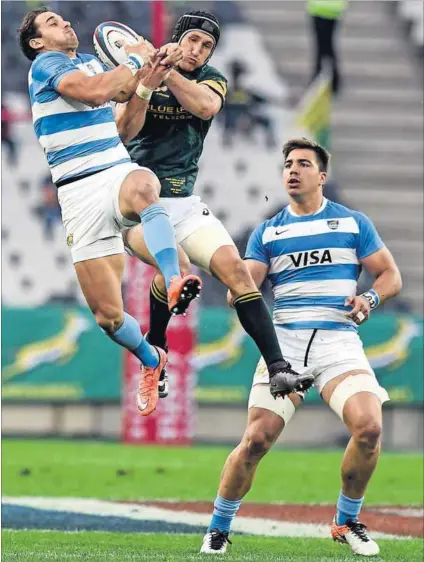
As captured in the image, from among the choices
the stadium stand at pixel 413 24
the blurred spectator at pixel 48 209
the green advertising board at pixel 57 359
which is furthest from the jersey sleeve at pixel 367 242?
the stadium stand at pixel 413 24

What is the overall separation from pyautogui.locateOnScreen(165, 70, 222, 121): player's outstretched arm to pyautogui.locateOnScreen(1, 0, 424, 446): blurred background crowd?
31.2 feet

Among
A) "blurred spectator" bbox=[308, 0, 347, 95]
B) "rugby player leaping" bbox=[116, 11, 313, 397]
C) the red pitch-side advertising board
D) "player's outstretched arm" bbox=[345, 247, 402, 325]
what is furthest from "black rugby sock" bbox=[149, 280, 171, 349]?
"blurred spectator" bbox=[308, 0, 347, 95]

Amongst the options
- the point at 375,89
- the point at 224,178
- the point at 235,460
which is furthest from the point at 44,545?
the point at 375,89

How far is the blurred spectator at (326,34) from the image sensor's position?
733 inches

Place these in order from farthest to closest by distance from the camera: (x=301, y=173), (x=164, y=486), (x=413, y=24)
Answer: (x=413, y=24) → (x=164, y=486) → (x=301, y=173)

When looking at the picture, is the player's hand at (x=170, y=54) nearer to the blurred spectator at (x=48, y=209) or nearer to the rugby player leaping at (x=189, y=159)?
the rugby player leaping at (x=189, y=159)

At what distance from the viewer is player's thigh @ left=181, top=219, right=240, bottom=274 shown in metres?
6.56

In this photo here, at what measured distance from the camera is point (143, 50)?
6512 mm

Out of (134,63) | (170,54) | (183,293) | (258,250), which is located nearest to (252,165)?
(258,250)

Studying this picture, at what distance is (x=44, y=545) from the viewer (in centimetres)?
739

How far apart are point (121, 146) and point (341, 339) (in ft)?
5.35

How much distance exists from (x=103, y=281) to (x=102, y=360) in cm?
938

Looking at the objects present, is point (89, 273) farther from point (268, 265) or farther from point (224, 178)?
point (224, 178)

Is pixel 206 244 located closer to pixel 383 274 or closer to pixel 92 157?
pixel 92 157
